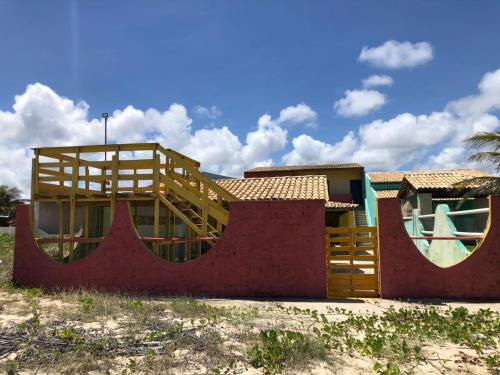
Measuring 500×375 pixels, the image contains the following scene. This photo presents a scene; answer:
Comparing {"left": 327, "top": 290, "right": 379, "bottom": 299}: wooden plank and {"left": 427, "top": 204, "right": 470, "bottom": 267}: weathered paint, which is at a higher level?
{"left": 427, "top": 204, "right": 470, "bottom": 267}: weathered paint

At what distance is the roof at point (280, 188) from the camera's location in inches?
573

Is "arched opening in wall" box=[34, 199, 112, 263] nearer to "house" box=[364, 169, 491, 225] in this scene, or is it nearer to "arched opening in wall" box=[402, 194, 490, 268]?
"arched opening in wall" box=[402, 194, 490, 268]

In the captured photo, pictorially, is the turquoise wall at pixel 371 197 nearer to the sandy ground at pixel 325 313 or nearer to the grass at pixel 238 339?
the sandy ground at pixel 325 313

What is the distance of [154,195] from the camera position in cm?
1072

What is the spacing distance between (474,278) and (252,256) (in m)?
4.98

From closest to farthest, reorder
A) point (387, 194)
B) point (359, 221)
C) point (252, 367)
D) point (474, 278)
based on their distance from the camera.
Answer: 1. point (252, 367)
2. point (474, 278)
3. point (359, 221)
4. point (387, 194)

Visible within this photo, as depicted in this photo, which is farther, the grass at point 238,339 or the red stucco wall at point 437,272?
the red stucco wall at point 437,272

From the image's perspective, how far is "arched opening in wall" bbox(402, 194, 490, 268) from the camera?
390 inches

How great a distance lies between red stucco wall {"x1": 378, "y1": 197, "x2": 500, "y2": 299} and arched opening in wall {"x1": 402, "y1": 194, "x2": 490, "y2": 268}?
0.82ft

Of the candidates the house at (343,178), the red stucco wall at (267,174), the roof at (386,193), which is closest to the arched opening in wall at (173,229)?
the roof at (386,193)

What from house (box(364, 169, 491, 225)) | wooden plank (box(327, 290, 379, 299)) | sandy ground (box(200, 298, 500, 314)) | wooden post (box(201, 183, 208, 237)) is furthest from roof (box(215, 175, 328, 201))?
sandy ground (box(200, 298, 500, 314))

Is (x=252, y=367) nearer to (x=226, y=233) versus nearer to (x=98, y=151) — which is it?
(x=226, y=233)

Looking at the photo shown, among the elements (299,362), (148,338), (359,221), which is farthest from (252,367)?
(359,221)

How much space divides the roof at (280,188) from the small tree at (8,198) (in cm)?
2337
